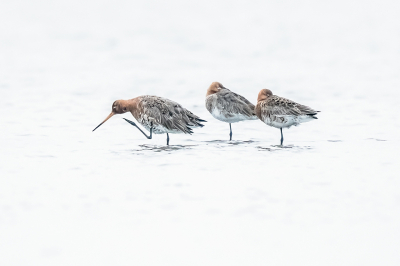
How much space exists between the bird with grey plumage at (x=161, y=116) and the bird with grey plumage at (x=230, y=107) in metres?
0.72

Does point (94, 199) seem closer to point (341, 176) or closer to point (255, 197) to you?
point (255, 197)

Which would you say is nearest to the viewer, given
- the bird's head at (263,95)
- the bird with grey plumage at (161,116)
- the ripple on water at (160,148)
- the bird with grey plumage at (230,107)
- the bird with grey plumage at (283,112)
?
the ripple on water at (160,148)

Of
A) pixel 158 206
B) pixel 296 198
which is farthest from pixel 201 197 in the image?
pixel 296 198

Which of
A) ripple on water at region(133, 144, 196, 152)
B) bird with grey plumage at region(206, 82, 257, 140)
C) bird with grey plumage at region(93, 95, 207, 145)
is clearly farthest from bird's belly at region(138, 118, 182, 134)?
bird with grey plumage at region(206, 82, 257, 140)

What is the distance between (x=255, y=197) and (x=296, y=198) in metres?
0.53

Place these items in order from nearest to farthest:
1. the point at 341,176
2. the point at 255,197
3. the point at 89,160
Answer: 1. the point at 255,197
2. the point at 341,176
3. the point at 89,160

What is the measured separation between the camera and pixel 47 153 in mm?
11352

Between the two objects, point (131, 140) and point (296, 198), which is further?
point (131, 140)

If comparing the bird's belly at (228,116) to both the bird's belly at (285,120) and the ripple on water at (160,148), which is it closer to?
the bird's belly at (285,120)

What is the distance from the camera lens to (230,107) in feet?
43.9

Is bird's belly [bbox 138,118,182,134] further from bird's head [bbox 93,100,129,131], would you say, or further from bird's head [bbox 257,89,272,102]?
bird's head [bbox 257,89,272,102]

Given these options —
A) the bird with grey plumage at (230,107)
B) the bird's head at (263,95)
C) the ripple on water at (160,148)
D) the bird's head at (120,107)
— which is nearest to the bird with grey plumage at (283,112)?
the bird's head at (263,95)

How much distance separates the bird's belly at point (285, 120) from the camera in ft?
40.5

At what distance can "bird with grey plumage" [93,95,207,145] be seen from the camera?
12.5m
